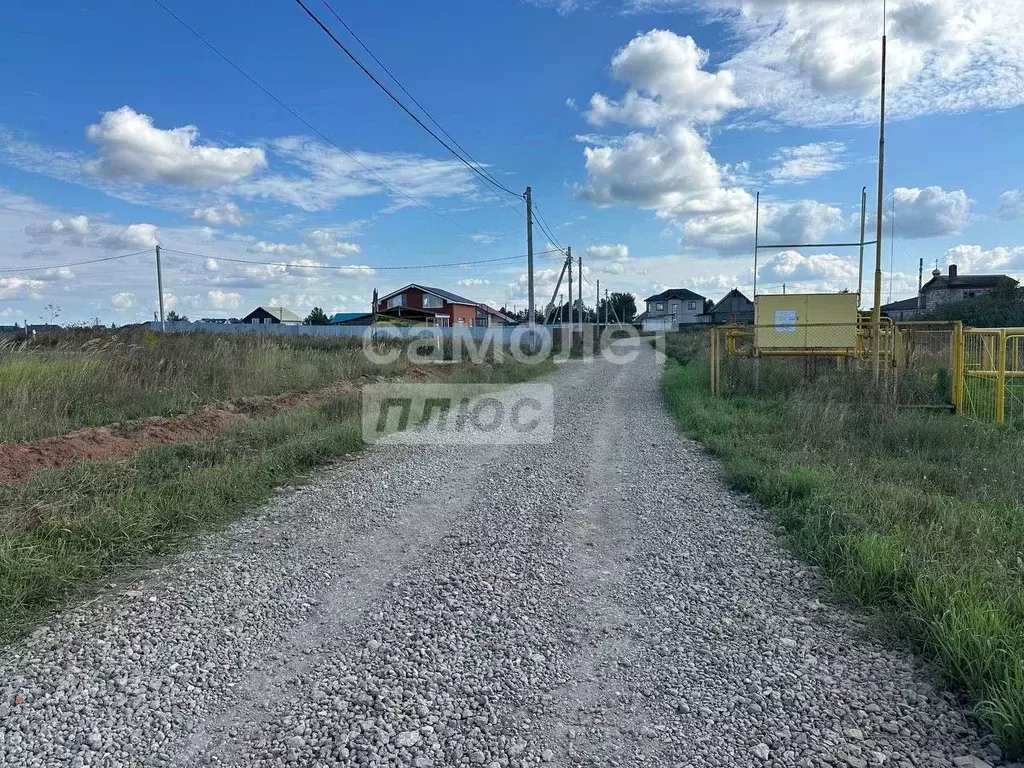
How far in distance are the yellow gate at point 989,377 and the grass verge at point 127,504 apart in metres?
9.90

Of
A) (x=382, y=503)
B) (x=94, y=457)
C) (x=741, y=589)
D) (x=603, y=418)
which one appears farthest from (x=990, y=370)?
(x=94, y=457)

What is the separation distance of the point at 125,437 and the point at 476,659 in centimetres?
700

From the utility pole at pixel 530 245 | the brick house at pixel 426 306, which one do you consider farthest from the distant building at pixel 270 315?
the utility pole at pixel 530 245

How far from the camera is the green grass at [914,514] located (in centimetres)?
302

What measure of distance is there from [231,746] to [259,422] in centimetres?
733

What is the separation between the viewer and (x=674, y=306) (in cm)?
10888

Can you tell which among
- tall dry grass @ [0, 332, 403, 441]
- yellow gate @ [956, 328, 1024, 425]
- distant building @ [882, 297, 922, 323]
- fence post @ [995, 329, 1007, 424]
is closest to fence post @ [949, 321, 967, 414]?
yellow gate @ [956, 328, 1024, 425]

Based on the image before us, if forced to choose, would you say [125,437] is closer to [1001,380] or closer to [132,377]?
[132,377]

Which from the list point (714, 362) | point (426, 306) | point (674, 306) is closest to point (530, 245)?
point (714, 362)

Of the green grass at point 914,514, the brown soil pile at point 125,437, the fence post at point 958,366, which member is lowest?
the green grass at point 914,514

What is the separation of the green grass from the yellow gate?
0.76 metres

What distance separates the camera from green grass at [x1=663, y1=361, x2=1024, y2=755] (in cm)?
302

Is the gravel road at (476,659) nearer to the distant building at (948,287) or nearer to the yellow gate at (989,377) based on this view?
the yellow gate at (989,377)

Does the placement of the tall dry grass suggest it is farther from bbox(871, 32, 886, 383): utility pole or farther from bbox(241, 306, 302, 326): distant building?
bbox(241, 306, 302, 326): distant building
